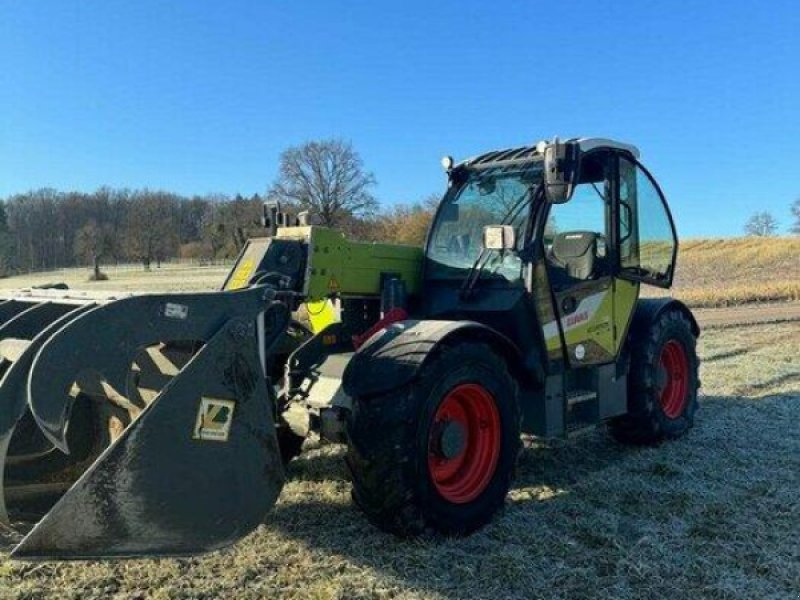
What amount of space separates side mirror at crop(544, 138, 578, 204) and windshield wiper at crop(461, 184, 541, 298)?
0.52 meters

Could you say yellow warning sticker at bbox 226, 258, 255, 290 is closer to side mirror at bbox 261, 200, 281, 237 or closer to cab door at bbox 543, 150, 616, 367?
side mirror at bbox 261, 200, 281, 237

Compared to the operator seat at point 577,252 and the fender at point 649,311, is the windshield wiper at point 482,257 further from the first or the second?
the fender at point 649,311

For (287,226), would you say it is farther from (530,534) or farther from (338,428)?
(530,534)

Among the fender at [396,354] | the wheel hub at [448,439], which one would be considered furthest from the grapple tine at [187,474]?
the wheel hub at [448,439]

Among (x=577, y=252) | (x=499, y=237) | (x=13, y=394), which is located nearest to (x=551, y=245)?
(x=577, y=252)

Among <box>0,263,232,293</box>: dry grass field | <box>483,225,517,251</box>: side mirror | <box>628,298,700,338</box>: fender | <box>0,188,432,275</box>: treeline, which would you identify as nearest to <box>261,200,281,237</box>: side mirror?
<box>483,225,517,251</box>: side mirror

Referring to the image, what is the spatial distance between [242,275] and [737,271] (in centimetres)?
3623

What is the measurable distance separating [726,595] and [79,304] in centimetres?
367

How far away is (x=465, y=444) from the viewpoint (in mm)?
4430

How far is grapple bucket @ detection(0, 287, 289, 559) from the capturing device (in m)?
2.96

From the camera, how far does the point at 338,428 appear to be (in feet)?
13.4

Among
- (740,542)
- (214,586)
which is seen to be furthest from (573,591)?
(214,586)

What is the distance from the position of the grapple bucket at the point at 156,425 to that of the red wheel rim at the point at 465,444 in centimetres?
107

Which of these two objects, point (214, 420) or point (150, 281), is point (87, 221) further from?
point (214, 420)
